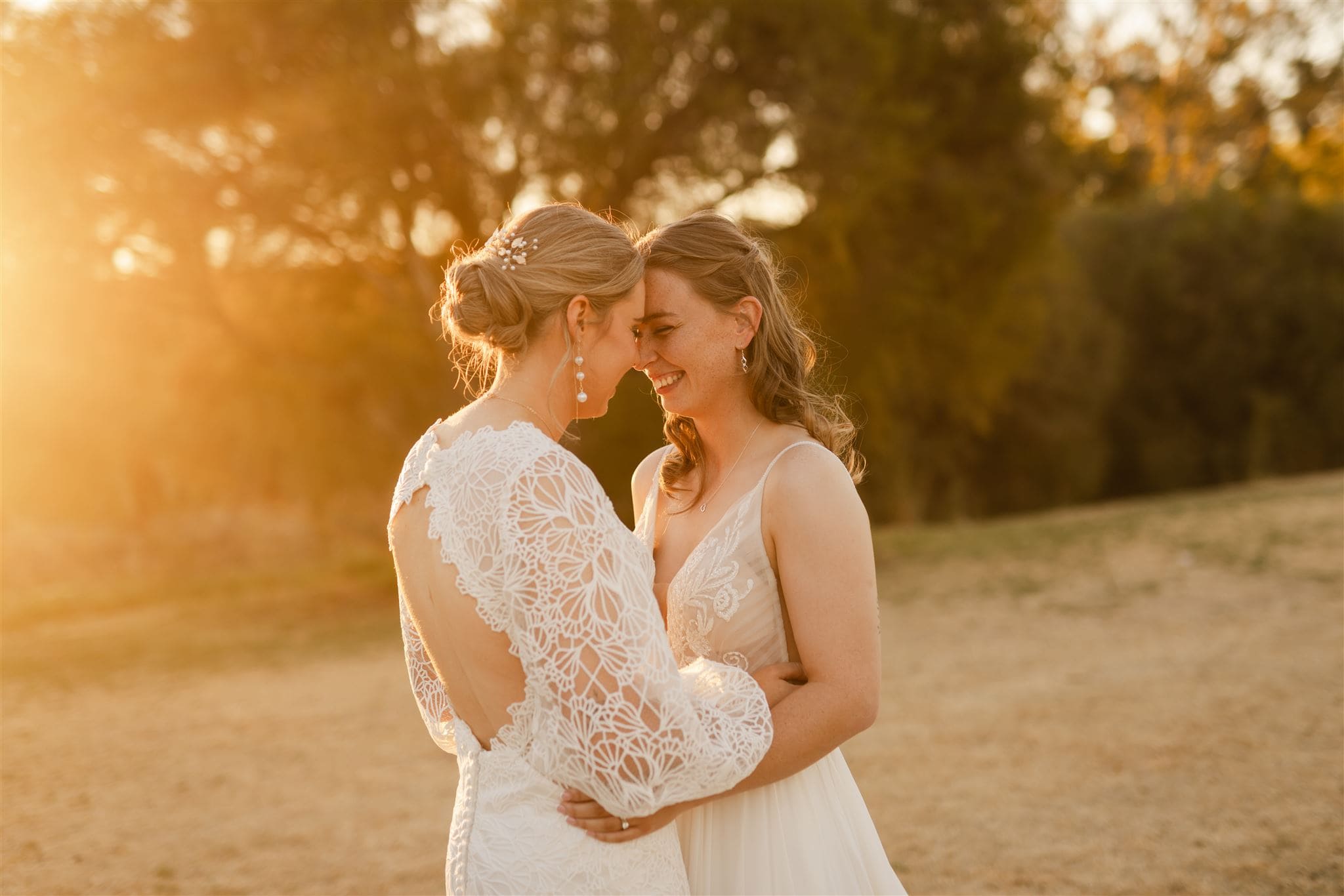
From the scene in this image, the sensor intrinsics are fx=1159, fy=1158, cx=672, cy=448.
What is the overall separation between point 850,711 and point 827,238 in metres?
11.5

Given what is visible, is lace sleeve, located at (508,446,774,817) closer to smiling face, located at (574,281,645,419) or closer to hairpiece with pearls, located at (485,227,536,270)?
smiling face, located at (574,281,645,419)

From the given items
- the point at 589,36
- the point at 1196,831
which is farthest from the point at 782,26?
the point at 1196,831

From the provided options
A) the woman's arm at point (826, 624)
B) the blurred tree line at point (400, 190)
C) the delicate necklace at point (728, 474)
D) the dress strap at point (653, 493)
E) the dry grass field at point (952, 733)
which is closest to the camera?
the woman's arm at point (826, 624)

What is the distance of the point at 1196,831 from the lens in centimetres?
556

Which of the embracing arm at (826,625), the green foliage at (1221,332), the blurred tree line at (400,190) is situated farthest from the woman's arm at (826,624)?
the green foliage at (1221,332)

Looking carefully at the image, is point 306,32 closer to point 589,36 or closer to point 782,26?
point 589,36

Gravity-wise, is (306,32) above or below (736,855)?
above

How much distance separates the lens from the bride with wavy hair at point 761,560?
7.90 ft

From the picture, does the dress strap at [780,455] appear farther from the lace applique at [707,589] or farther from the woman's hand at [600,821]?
the woman's hand at [600,821]

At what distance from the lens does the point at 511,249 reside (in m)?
2.22

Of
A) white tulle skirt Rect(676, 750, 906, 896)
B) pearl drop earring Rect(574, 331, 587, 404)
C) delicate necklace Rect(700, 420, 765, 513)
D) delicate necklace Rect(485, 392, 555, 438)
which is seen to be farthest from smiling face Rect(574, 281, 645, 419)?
white tulle skirt Rect(676, 750, 906, 896)

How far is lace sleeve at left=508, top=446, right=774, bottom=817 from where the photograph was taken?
6.42 feet

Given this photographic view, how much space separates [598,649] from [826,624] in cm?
64

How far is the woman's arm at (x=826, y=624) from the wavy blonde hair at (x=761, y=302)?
0.89 feet
